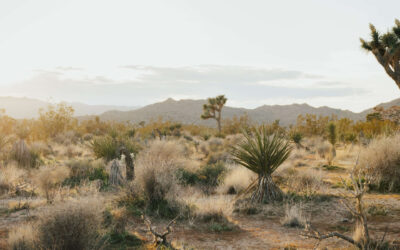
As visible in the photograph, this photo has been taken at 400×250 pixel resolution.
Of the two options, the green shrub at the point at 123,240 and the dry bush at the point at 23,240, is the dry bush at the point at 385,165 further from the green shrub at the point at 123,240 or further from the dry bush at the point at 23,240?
the dry bush at the point at 23,240

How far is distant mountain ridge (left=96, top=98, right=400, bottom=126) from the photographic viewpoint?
98500 millimetres

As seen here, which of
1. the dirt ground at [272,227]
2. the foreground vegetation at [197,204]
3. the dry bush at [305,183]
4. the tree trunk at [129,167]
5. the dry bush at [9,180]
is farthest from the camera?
the tree trunk at [129,167]

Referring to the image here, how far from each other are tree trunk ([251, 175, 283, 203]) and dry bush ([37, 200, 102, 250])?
5.08 metres

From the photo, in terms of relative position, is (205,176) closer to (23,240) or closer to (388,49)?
(23,240)

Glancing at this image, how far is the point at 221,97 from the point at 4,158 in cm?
2998

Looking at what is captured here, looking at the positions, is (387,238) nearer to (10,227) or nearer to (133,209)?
(133,209)

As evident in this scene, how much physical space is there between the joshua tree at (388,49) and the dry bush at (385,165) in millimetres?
7428

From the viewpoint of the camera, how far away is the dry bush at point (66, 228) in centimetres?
431

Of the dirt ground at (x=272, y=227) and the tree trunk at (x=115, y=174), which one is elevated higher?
the tree trunk at (x=115, y=174)

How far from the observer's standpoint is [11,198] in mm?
9234

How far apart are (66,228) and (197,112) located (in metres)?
105

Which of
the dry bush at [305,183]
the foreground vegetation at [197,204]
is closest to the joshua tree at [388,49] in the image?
the foreground vegetation at [197,204]

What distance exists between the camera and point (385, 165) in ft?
29.8

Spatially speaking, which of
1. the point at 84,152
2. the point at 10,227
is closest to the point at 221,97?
the point at 84,152
